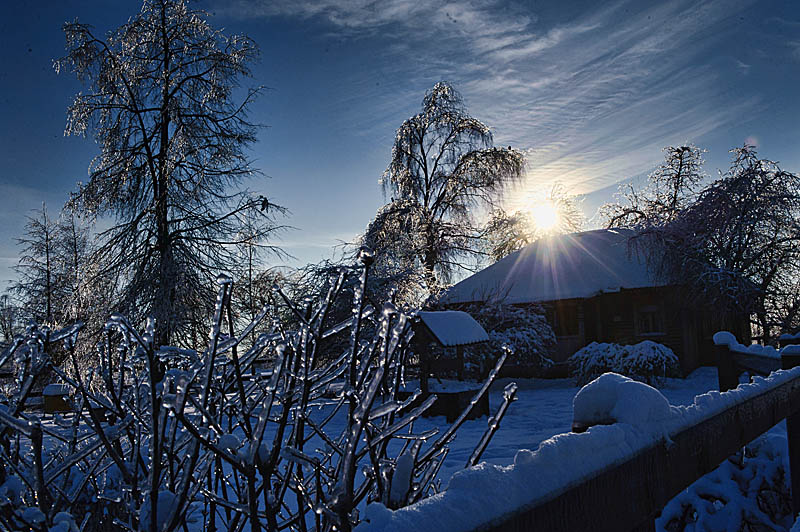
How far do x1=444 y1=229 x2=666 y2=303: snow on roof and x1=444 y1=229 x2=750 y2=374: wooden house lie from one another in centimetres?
3

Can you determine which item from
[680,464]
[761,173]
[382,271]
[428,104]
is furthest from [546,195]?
[680,464]

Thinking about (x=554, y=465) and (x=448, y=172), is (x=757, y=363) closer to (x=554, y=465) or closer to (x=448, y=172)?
(x=554, y=465)

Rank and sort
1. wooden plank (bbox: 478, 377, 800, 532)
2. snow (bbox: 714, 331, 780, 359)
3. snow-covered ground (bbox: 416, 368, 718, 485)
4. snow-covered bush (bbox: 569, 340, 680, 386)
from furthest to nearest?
snow-covered bush (bbox: 569, 340, 680, 386) < snow-covered ground (bbox: 416, 368, 718, 485) < snow (bbox: 714, 331, 780, 359) < wooden plank (bbox: 478, 377, 800, 532)

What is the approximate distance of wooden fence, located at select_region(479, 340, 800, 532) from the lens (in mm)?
831

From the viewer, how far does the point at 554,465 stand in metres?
0.86

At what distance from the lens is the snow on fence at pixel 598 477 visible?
0.68 meters

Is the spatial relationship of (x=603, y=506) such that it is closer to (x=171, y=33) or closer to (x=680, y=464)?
(x=680, y=464)

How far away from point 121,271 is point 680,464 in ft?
41.7

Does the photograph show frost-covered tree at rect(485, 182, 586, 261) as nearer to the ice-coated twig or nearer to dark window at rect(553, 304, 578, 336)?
dark window at rect(553, 304, 578, 336)

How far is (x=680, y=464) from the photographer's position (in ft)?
4.21

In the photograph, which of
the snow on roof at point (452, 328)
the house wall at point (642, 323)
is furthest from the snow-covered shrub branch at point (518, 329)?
the snow on roof at point (452, 328)

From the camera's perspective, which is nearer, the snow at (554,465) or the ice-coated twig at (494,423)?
the snow at (554,465)

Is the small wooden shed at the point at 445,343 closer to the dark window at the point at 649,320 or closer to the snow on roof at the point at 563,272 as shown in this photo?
the snow on roof at the point at 563,272

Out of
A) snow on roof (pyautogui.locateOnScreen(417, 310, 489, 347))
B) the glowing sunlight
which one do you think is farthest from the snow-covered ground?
the glowing sunlight
